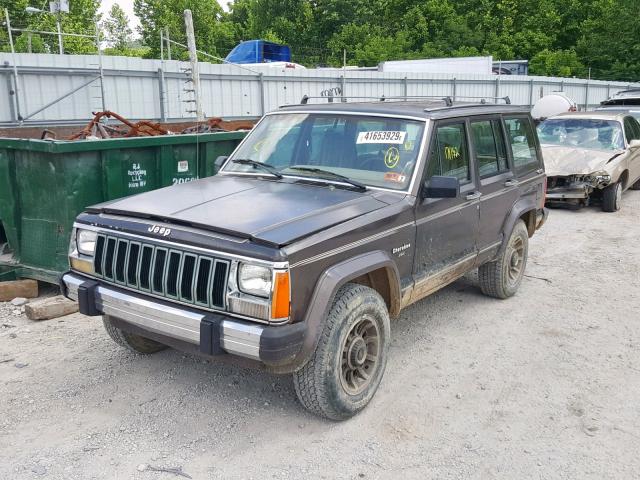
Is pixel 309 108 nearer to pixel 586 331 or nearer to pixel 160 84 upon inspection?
pixel 586 331

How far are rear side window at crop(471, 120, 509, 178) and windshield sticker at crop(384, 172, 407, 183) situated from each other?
1.12m

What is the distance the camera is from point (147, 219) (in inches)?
148

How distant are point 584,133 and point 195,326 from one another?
984 centimetres

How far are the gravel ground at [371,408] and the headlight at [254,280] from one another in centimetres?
97

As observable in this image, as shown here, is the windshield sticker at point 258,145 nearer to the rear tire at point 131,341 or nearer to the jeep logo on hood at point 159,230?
the jeep logo on hood at point 159,230

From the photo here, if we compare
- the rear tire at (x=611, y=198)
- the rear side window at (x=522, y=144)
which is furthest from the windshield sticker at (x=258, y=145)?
the rear tire at (x=611, y=198)

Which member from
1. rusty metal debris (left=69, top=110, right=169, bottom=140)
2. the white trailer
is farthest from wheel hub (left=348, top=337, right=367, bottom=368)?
the white trailer

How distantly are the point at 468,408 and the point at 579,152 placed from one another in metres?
7.79

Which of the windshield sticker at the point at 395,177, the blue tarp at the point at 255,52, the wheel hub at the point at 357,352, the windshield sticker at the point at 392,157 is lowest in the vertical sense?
the wheel hub at the point at 357,352

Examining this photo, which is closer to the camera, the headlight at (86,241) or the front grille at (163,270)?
the front grille at (163,270)

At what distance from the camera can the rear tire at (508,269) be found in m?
5.88

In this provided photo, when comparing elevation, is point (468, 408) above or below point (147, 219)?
below

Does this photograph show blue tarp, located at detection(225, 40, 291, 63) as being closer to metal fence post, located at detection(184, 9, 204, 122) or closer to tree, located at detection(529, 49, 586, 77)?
metal fence post, located at detection(184, 9, 204, 122)

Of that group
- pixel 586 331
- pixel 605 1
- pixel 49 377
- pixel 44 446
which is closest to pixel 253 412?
pixel 44 446
